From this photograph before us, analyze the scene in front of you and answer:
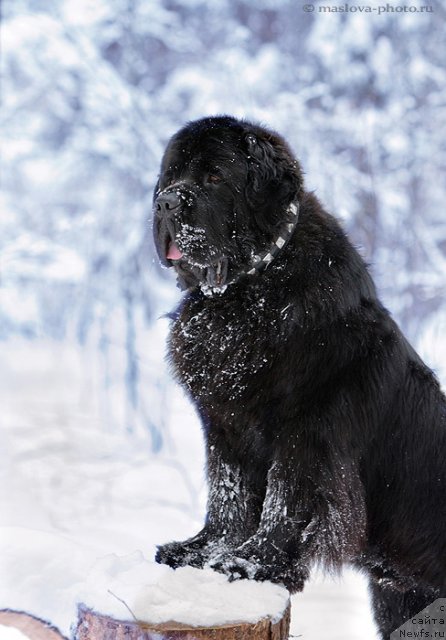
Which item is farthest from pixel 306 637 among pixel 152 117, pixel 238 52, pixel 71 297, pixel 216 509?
pixel 238 52

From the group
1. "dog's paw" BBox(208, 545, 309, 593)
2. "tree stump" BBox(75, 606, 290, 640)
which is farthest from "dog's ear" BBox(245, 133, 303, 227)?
"tree stump" BBox(75, 606, 290, 640)

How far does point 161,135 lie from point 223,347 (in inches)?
194

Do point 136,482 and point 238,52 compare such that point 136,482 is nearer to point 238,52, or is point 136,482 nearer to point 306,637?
point 306,637

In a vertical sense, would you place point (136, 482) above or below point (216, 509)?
above

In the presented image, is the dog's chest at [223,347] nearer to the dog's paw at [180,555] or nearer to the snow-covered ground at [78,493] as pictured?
the dog's paw at [180,555]

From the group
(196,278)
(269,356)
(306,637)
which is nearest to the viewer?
(269,356)

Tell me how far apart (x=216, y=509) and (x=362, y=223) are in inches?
198

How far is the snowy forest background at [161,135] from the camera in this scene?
7020mm

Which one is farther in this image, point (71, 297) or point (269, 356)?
point (71, 297)

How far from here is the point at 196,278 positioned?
8.90 ft

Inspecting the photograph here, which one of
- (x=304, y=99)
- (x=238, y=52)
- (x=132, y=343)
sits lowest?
(x=132, y=343)

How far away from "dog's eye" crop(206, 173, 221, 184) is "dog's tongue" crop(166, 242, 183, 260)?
0.27 metres

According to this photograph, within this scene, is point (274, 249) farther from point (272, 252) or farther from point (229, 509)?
point (229, 509)

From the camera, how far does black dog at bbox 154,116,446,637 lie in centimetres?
250
